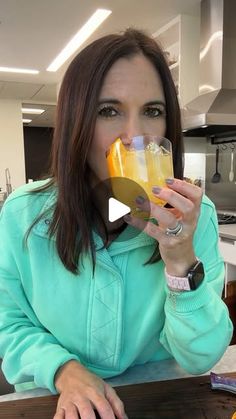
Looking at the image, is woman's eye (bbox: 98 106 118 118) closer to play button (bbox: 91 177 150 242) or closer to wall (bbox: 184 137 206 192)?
play button (bbox: 91 177 150 242)

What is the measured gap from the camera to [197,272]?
565mm

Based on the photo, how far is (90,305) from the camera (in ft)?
2.25

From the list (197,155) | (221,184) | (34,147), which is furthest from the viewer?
(34,147)

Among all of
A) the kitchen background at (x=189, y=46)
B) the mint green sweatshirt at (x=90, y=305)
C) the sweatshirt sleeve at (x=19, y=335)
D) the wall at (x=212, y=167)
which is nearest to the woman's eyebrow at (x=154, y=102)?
the mint green sweatshirt at (x=90, y=305)

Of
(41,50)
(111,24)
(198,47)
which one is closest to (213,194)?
(198,47)

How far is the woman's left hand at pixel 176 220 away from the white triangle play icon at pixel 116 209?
0.03m

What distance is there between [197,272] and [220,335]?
0.15m

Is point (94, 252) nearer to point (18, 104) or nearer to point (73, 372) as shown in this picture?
point (73, 372)

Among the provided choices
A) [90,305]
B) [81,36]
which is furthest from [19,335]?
[81,36]

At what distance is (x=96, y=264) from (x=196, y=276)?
0.21 metres

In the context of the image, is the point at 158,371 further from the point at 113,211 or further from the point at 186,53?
the point at 186,53

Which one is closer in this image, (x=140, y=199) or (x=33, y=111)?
(x=140, y=199)

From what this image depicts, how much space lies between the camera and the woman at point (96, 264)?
63 cm

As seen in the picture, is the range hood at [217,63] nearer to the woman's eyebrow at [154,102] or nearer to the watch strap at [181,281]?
the woman's eyebrow at [154,102]
